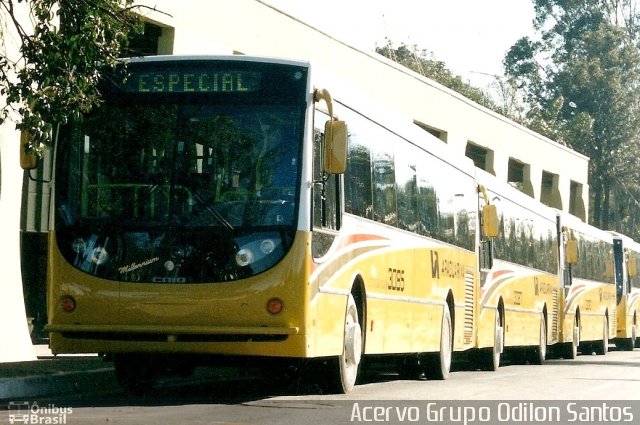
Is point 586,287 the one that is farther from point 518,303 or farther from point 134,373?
point 134,373

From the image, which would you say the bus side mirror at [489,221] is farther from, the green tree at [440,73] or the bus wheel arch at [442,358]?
the green tree at [440,73]

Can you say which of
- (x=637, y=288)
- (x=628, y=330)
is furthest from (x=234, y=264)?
(x=637, y=288)

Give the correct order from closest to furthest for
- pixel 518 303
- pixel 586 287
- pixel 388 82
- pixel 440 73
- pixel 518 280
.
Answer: pixel 518 303 → pixel 518 280 → pixel 586 287 → pixel 388 82 → pixel 440 73

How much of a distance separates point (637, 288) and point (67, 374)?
3282 centimetres

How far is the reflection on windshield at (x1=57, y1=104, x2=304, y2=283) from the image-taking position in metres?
13.0

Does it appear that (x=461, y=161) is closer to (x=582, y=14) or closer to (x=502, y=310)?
(x=502, y=310)

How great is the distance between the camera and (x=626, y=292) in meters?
42.5

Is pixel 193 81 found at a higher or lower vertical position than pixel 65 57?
lower

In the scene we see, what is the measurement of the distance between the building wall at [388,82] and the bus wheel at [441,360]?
449cm

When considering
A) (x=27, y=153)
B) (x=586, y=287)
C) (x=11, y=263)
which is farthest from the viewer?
(x=586, y=287)

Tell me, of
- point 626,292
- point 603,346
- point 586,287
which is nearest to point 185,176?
point 586,287

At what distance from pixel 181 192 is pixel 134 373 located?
2564mm

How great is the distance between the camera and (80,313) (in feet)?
43.7

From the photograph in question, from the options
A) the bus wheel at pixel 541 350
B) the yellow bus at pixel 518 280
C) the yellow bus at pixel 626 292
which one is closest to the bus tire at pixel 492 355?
the yellow bus at pixel 518 280
